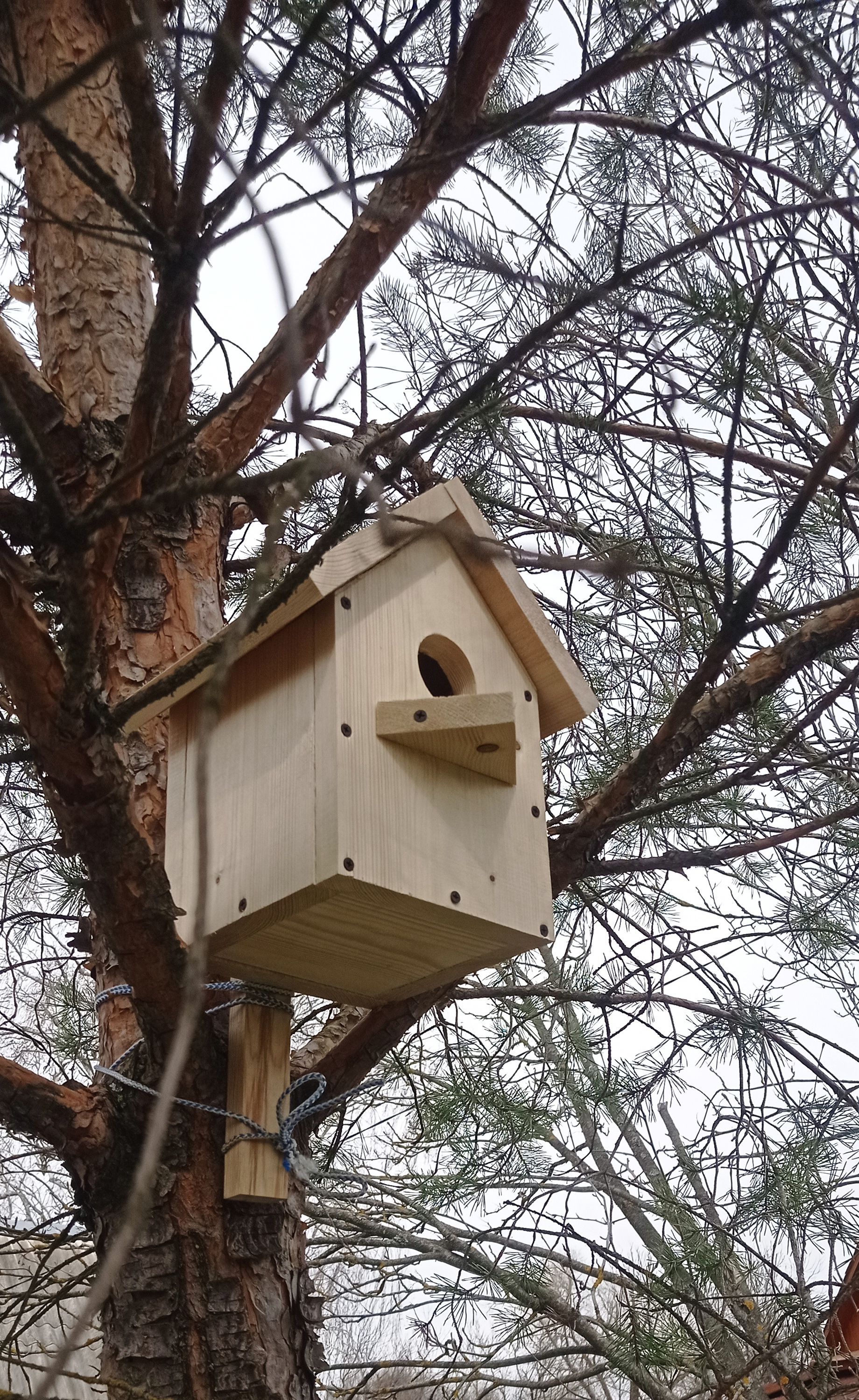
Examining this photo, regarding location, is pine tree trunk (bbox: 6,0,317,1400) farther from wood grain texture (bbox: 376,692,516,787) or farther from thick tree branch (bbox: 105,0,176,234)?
wood grain texture (bbox: 376,692,516,787)

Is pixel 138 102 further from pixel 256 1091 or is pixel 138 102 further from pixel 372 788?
pixel 256 1091

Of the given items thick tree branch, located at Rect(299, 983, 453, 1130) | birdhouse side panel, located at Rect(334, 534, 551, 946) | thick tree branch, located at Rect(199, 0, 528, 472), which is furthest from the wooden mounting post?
thick tree branch, located at Rect(199, 0, 528, 472)

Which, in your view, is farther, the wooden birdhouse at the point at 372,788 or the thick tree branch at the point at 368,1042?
the thick tree branch at the point at 368,1042

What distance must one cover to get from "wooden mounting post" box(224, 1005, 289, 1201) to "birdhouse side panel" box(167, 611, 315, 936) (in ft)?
0.48

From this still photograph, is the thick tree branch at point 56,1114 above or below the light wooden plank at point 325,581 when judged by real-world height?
below

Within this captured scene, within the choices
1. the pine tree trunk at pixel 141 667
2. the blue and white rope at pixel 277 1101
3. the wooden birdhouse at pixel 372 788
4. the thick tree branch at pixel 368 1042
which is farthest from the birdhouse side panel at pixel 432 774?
the pine tree trunk at pixel 141 667

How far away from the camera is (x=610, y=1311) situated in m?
5.09

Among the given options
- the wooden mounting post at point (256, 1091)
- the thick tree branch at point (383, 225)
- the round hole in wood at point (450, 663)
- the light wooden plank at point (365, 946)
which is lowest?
the wooden mounting post at point (256, 1091)

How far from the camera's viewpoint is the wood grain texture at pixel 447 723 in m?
1.54

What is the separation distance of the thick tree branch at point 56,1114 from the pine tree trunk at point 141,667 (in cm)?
3

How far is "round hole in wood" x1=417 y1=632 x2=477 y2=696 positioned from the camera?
1768 millimetres

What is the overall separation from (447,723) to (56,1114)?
62cm

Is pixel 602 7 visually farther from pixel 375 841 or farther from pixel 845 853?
pixel 845 853

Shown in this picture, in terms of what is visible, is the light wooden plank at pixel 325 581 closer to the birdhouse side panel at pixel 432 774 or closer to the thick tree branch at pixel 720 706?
the birdhouse side panel at pixel 432 774
